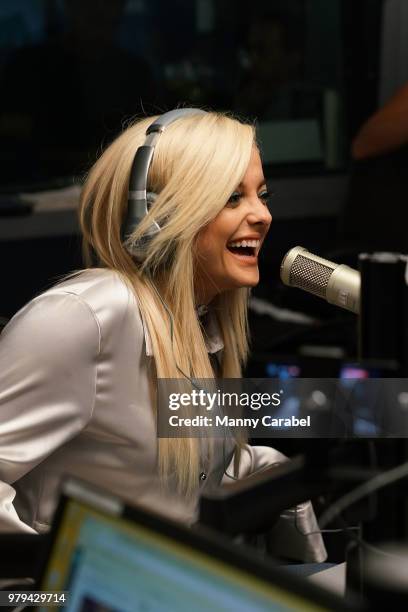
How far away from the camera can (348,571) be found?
1155 mm

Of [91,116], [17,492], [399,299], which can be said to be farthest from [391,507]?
[91,116]

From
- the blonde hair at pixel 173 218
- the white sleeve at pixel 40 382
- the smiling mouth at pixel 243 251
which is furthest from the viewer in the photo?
the smiling mouth at pixel 243 251

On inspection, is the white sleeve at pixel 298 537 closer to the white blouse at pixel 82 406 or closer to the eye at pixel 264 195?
the white blouse at pixel 82 406

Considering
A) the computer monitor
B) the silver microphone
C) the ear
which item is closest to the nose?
the ear

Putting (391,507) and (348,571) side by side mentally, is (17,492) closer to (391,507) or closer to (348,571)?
(348,571)

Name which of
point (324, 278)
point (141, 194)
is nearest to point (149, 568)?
point (324, 278)

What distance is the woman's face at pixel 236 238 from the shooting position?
1627 millimetres

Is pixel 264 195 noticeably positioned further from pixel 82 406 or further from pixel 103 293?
pixel 82 406

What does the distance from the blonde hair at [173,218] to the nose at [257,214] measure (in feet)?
0.21

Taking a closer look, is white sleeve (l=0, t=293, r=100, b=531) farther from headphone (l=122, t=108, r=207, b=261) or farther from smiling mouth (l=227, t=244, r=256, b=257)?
smiling mouth (l=227, t=244, r=256, b=257)

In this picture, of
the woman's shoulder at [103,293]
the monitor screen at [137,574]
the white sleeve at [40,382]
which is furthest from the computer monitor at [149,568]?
the woman's shoulder at [103,293]

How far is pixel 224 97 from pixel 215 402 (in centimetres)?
327

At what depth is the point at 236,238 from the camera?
1.65m

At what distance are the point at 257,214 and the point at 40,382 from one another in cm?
42
